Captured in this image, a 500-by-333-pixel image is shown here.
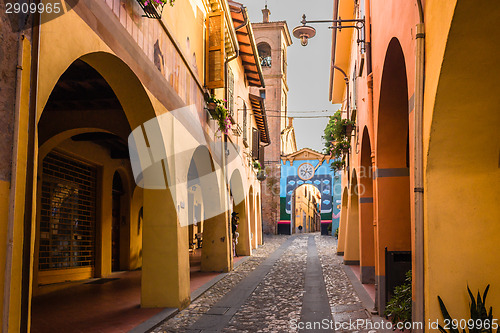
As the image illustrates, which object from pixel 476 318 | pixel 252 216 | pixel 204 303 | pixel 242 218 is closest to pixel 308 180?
pixel 252 216

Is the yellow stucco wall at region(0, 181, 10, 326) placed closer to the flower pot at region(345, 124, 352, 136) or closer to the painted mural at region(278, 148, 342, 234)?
the flower pot at region(345, 124, 352, 136)

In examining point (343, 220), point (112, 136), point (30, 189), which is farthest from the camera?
point (343, 220)

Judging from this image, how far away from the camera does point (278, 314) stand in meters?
7.54

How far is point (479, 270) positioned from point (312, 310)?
4.33 meters

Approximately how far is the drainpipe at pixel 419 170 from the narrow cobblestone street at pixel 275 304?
7.81 feet

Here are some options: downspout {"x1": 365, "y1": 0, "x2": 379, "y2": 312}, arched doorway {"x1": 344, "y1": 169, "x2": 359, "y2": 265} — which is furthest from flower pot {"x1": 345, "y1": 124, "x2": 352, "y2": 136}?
downspout {"x1": 365, "y1": 0, "x2": 379, "y2": 312}

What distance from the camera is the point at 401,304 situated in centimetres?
613

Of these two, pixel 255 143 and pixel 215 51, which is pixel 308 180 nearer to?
pixel 255 143

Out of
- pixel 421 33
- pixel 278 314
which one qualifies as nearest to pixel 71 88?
pixel 278 314

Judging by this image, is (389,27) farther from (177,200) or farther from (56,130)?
(56,130)

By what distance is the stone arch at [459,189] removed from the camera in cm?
378

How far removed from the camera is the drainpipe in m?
4.15

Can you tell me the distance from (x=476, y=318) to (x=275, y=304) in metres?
4.97

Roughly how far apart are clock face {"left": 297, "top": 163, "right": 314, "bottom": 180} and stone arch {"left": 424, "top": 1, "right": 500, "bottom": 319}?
32.4m
